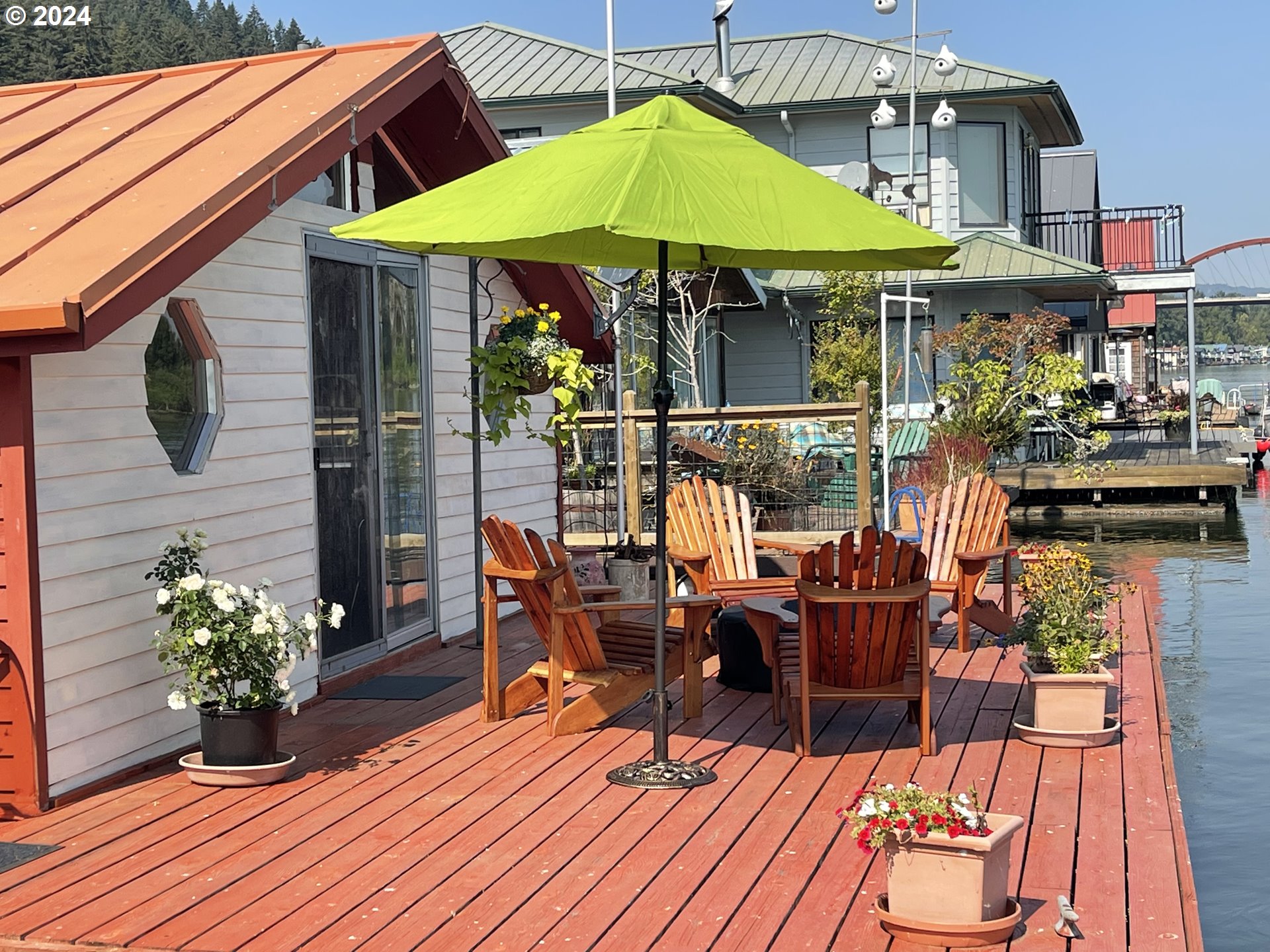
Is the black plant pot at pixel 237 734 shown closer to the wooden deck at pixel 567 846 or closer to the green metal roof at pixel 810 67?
the wooden deck at pixel 567 846

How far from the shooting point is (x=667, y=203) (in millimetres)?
4824

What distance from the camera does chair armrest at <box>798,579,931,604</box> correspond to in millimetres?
5652

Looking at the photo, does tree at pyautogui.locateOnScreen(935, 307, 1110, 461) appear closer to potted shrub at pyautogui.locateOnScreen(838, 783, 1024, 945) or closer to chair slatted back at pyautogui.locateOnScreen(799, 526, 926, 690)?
chair slatted back at pyautogui.locateOnScreen(799, 526, 926, 690)

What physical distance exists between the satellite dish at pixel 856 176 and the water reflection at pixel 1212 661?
5024 millimetres

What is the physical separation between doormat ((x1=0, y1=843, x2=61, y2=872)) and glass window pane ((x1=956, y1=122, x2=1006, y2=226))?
20.4m

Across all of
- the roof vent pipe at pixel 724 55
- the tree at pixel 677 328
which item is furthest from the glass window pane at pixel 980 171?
the tree at pixel 677 328

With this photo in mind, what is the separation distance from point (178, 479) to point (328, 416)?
1391 millimetres

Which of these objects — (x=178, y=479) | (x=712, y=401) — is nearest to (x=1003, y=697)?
(x=178, y=479)

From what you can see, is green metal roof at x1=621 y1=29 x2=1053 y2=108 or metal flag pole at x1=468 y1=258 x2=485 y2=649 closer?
metal flag pole at x1=468 y1=258 x2=485 y2=649

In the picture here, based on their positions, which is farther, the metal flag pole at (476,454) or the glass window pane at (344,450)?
the metal flag pole at (476,454)

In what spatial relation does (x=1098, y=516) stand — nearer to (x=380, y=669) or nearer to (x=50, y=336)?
(x=380, y=669)

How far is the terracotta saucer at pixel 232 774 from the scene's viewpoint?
555cm

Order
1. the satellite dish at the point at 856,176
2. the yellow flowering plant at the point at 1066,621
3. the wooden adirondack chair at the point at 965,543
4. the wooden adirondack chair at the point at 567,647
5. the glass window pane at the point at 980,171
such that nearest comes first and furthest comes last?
the yellow flowering plant at the point at 1066,621 → the wooden adirondack chair at the point at 567,647 → the wooden adirondack chair at the point at 965,543 → the satellite dish at the point at 856,176 → the glass window pane at the point at 980,171

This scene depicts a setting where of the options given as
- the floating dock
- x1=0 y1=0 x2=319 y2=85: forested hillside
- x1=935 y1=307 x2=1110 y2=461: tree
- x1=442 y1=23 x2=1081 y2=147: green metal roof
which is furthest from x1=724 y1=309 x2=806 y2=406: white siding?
x1=0 y1=0 x2=319 y2=85: forested hillside
